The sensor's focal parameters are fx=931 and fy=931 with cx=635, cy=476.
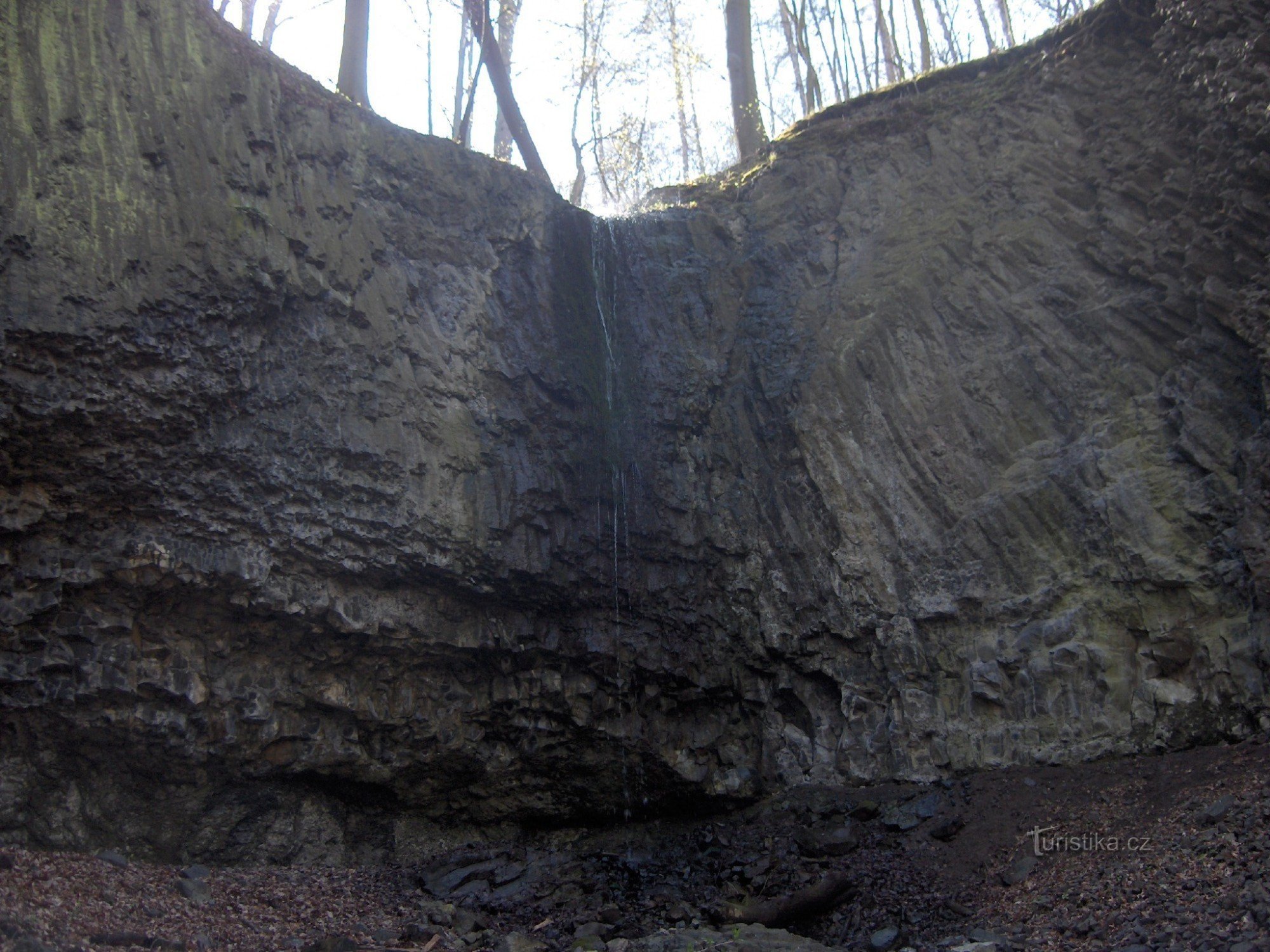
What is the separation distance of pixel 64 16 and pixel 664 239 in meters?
6.01

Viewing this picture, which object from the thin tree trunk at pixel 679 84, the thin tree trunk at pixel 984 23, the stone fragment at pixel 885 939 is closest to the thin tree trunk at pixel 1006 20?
the thin tree trunk at pixel 984 23

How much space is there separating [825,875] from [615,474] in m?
4.24

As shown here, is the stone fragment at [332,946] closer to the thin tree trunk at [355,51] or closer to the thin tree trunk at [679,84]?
the thin tree trunk at [355,51]

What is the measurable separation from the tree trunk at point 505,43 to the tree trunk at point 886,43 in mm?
7096

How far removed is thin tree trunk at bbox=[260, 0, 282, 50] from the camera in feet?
59.4

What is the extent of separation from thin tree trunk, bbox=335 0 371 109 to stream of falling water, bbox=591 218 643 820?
371cm

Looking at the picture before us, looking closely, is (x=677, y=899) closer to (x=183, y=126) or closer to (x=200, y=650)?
(x=200, y=650)

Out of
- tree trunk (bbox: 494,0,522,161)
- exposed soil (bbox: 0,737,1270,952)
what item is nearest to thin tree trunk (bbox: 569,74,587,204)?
tree trunk (bbox: 494,0,522,161)

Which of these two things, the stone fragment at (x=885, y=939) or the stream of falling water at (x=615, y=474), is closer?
the stone fragment at (x=885, y=939)

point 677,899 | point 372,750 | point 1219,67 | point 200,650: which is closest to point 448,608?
point 372,750

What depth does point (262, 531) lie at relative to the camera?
24.7 feet

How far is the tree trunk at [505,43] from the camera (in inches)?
688

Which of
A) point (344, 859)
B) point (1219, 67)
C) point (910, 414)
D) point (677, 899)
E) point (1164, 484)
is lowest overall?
point (677, 899)

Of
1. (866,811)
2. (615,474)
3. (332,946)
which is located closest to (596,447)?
(615,474)
